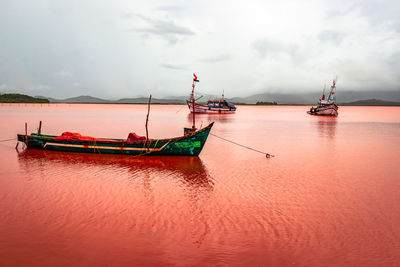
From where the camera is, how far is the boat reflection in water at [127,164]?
35.3 feet

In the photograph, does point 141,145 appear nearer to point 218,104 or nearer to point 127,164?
point 127,164

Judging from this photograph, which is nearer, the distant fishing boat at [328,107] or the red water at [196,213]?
the red water at [196,213]

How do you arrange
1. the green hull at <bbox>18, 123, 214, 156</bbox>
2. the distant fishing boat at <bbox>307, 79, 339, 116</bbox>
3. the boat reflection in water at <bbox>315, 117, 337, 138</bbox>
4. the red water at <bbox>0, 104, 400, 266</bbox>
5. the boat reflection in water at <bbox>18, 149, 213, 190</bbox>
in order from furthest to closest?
the distant fishing boat at <bbox>307, 79, 339, 116</bbox>, the boat reflection in water at <bbox>315, 117, 337, 138</bbox>, the green hull at <bbox>18, 123, 214, 156</bbox>, the boat reflection in water at <bbox>18, 149, 213, 190</bbox>, the red water at <bbox>0, 104, 400, 266</bbox>

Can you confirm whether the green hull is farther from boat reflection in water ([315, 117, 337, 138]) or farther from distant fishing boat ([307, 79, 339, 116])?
distant fishing boat ([307, 79, 339, 116])

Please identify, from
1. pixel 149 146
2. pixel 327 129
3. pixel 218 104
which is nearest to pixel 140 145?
pixel 149 146

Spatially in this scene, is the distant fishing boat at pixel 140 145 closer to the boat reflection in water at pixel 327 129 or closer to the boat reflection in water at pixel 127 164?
the boat reflection in water at pixel 127 164

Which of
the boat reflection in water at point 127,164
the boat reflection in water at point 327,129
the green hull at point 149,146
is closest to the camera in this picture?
the boat reflection in water at point 127,164

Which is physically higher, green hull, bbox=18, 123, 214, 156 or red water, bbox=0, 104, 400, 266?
green hull, bbox=18, 123, 214, 156

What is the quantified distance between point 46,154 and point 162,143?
650 centimetres

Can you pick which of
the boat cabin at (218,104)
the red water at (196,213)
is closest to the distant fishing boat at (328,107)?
the boat cabin at (218,104)

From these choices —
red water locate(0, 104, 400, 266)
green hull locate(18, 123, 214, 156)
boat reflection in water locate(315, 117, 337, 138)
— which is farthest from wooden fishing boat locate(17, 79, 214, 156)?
boat reflection in water locate(315, 117, 337, 138)

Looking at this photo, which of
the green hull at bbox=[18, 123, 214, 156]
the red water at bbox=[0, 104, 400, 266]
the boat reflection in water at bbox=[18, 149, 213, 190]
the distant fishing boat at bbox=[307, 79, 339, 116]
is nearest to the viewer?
the red water at bbox=[0, 104, 400, 266]

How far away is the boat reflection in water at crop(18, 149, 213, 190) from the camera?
35.3 feet

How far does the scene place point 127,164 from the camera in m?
12.4
